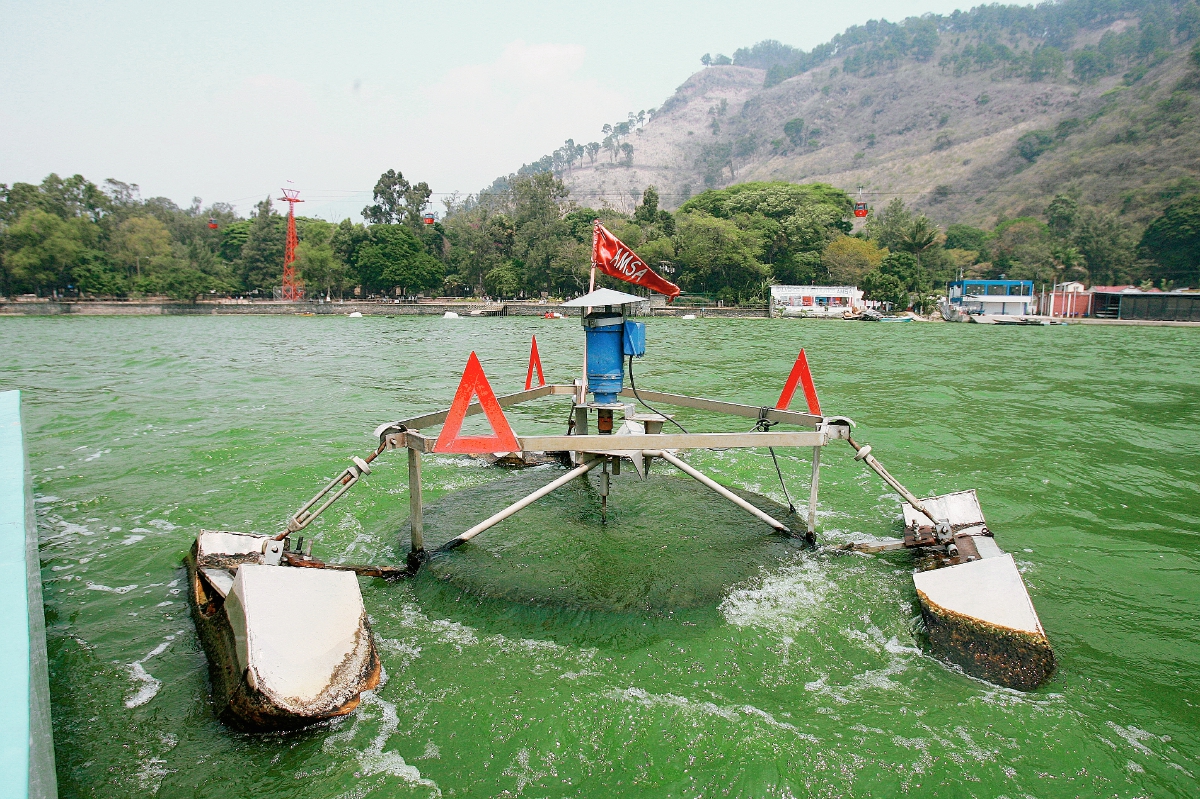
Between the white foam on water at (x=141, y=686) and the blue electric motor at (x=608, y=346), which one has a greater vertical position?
the blue electric motor at (x=608, y=346)

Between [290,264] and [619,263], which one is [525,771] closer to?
[619,263]

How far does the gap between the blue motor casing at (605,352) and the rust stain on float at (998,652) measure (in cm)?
364

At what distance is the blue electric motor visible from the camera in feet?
21.7

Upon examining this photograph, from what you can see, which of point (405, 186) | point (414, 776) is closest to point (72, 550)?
point (414, 776)

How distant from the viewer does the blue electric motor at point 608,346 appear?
660 cm

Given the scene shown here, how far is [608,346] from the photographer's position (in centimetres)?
664

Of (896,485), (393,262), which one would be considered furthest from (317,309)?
(896,485)

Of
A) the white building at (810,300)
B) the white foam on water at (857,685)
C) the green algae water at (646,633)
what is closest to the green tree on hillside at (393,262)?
the white building at (810,300)

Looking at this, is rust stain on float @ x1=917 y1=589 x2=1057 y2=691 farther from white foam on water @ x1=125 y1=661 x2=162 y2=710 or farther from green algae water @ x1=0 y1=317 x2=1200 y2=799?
white foam on water @ x1=125 y1=661 x2=162 y2=710

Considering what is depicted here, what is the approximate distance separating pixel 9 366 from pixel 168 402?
15.4 meters

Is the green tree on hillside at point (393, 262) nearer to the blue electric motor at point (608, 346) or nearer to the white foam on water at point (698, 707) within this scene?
the blue electric motor at point (608, 346)

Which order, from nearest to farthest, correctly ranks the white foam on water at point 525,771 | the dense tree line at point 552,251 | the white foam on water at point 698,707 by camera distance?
the white foam on water at point 525,771 → the white foam on water at point 698,707 → the dense tree line at point 552,251

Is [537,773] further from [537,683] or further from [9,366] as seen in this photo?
[9,366]

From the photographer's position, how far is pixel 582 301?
646 centimetres
